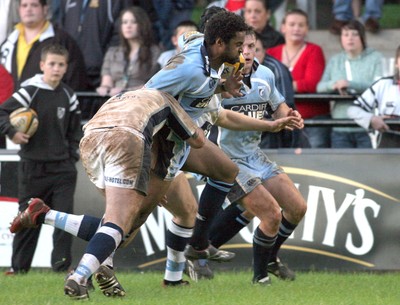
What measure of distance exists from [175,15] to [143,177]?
6.02 meters

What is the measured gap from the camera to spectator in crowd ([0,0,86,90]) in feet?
40.4

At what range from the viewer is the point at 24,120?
1020 cm

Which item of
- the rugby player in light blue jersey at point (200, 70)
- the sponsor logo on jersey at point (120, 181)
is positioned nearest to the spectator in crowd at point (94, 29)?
the rugby player in light blue jersey at point (200, 70)

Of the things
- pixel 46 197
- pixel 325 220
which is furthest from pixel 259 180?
pixel 46 197

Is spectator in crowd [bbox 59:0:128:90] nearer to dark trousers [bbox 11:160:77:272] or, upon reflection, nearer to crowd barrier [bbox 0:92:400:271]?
crowd barrier [bbox 0:92:400:271]

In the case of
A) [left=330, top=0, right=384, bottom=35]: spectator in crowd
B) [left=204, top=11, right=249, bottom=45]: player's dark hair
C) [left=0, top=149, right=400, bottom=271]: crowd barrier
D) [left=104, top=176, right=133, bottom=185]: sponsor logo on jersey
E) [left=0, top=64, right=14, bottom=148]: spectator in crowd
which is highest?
[left=204, top=11, right=249, bottom=45]: player's dark hair

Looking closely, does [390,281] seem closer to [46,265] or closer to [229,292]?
[229,292]

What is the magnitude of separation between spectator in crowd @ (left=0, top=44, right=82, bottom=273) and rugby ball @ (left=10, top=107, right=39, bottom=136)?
0.08 metres

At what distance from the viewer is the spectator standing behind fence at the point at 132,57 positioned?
40.4 feet

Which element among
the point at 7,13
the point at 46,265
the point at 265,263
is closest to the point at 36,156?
the point at 46,265

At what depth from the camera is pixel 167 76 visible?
7.91 metres

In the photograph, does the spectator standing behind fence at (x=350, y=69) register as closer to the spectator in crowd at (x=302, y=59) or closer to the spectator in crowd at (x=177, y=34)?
the spectator in crowd at (x=302, y=59)

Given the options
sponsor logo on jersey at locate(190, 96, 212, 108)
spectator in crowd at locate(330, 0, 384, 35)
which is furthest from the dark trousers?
spectator in crowd at locate(330, 0, 384, 35)

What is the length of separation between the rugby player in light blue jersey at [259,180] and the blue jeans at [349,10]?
13.3 feet
